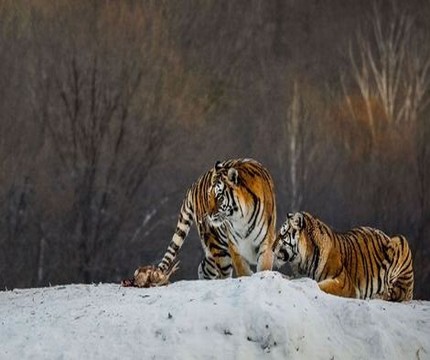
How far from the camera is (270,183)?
7.07 metres

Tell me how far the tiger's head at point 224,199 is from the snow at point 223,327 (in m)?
1.34

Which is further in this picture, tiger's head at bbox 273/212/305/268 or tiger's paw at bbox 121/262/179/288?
tiger's head at bbox 273/212/305/268

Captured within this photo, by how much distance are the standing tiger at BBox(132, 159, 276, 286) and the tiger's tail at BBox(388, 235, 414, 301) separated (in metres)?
0.97

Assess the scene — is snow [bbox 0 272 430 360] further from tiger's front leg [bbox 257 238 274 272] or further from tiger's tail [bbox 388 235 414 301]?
tiger's tail [bbox 388 235 414 301]

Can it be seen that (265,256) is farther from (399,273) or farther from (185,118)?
(185,118)

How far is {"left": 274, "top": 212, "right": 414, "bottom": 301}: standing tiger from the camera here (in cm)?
648

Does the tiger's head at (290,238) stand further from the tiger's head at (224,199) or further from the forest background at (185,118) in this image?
the forest background at (185,118)

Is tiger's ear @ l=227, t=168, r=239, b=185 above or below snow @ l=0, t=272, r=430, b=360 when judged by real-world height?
above

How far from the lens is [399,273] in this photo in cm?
719

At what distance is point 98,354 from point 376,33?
35.8 ft

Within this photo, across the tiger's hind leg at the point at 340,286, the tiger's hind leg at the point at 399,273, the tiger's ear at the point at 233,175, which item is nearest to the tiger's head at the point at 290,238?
the tiger's hind leg at the point at 340,286

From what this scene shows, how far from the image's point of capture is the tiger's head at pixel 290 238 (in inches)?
254

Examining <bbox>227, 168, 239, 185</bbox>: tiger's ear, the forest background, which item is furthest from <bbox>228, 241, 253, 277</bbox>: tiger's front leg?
the forest background

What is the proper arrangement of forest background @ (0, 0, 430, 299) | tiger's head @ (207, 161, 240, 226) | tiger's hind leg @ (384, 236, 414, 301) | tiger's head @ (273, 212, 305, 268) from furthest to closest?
1. forest background @ (0, 0, 430, 299)
2. tiger's hind leg @ (384, 236, 414, 301)
3. tiger's head @ (207, 161, 240, 226)
4. tiger's head @ (273, 212, 305, 268)
